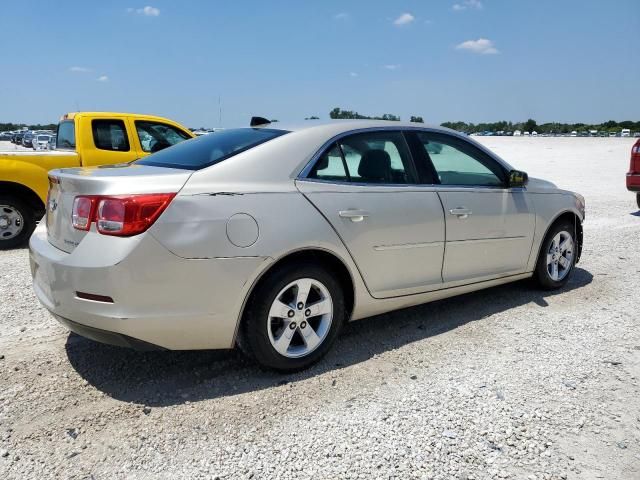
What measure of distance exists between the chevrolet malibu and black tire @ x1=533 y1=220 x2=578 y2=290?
787 millimetres

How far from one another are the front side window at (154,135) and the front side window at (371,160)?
5055 millimetres

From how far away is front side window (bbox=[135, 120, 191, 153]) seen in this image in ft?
26.0

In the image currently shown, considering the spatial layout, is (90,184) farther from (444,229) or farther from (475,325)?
(475,325)

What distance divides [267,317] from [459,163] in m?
2.14

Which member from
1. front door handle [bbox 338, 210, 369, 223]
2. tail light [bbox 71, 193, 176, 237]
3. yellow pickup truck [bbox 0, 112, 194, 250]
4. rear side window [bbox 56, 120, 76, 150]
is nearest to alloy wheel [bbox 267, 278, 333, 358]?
front door handle [bbox 338, 210, 369, 223]

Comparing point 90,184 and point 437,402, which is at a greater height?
point 90,184

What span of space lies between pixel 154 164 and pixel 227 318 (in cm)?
118

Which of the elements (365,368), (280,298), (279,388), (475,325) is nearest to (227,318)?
(280,298)

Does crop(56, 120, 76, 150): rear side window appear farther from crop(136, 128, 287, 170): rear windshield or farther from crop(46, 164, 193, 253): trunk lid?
crop(46, 164, 193, 253): trunk lid

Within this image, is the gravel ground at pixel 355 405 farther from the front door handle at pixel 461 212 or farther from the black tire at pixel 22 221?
the black tire at pixel 22 221

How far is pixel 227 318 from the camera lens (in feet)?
9.73

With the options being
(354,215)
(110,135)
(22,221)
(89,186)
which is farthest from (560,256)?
(22,221)

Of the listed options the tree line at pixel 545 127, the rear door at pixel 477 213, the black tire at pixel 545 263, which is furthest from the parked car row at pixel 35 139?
the tree line at pixel 545 127

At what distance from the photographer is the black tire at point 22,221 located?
270 inches
